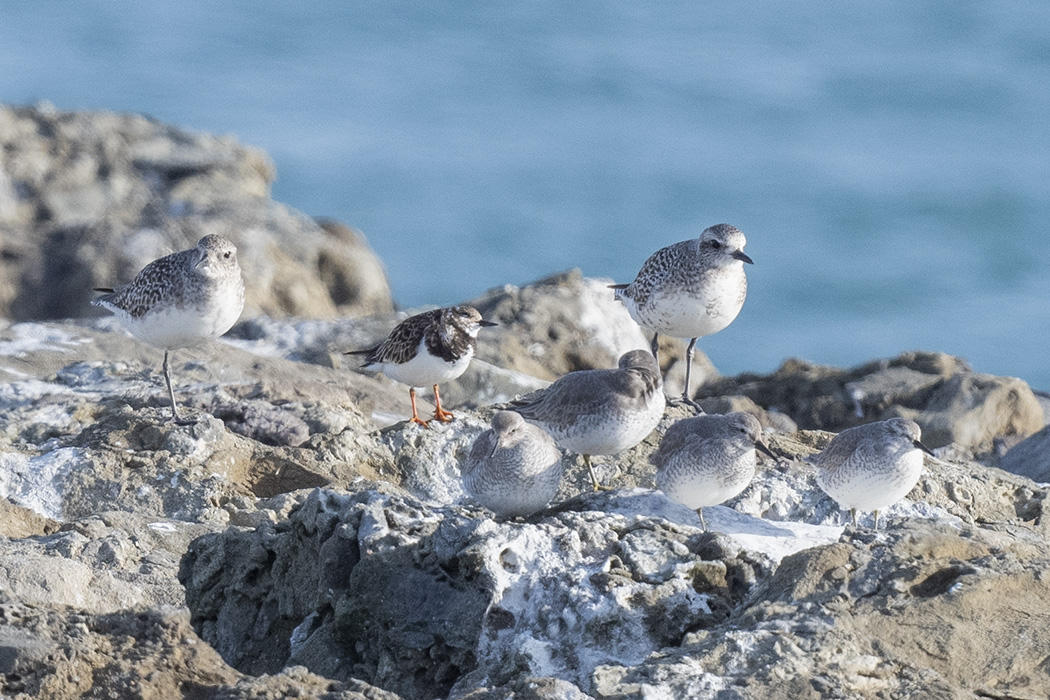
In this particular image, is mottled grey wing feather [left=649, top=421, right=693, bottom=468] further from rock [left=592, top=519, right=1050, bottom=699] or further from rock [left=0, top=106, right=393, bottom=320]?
rock [left=0, top=106, right=393, bottom=320]

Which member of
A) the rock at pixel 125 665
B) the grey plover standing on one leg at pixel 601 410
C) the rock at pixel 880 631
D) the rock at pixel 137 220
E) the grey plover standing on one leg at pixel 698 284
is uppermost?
the rock at pixel 137 220

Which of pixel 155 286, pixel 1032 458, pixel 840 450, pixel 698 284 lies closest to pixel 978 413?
pixel 1032 458

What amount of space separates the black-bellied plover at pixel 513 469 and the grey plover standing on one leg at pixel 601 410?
0.57 m

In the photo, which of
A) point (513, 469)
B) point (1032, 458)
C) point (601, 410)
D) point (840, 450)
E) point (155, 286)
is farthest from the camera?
point (1032, 458)

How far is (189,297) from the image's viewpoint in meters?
9.33

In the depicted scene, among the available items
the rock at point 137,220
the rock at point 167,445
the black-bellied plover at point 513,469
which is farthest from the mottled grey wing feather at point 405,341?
the rock at point 137,220

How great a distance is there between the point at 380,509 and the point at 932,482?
11.8ft

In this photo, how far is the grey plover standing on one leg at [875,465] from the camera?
23.1ft

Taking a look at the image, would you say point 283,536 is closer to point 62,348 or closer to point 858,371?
point 62,348

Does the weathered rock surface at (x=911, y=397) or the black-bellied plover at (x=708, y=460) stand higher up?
the weathered rock surface at (x=911, y=397)

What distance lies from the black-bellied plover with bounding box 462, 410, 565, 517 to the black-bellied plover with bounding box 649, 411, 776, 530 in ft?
1.89

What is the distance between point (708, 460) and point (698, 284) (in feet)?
9.48

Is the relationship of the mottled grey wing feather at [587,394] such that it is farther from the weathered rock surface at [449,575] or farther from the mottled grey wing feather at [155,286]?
the mottled grey wing feather at [155,286]

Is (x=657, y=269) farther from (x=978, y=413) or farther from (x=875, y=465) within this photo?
(x=978, y=413)
